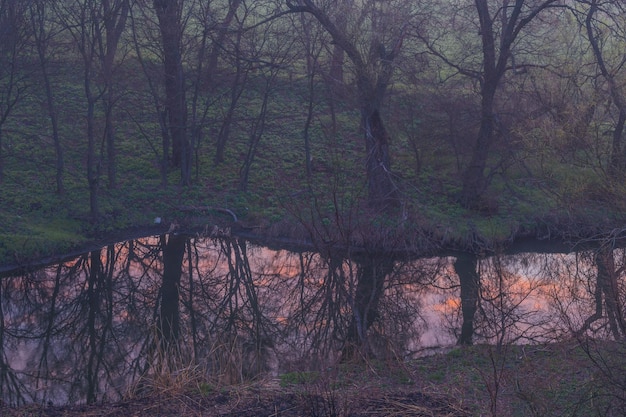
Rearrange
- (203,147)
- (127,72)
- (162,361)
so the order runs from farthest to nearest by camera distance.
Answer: (203,147) → (127,72) → (162,361)

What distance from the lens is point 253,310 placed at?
13.2m

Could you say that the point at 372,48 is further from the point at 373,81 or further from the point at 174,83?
the point at 174,83

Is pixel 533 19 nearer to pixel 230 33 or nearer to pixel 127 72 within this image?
pixel 230 33

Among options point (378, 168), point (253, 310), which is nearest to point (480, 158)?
point (378, 168)

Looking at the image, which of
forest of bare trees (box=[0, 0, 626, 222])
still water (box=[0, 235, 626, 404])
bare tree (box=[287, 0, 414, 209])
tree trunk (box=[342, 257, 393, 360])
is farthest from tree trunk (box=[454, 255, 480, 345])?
bare tree (box=[287, 0, 414, 209])

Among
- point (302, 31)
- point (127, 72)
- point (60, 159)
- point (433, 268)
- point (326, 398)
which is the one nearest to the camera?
point (326, 398)

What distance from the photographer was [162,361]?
357 inches

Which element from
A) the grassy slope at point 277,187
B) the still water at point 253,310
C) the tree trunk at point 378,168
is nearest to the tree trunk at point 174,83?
the grassy slope at point 277,187

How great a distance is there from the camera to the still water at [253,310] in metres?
10.1

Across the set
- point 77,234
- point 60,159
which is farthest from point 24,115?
point 77,234

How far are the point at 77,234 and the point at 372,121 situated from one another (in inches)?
321

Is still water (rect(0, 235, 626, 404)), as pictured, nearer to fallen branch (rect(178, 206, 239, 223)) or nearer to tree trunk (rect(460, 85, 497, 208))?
fallen branch (rect(178, 206, 239, 223))

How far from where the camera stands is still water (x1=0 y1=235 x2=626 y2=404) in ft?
33.0

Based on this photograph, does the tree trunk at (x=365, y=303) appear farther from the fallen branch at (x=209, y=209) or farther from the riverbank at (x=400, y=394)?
the fallen branch at (x=209, y=209)
